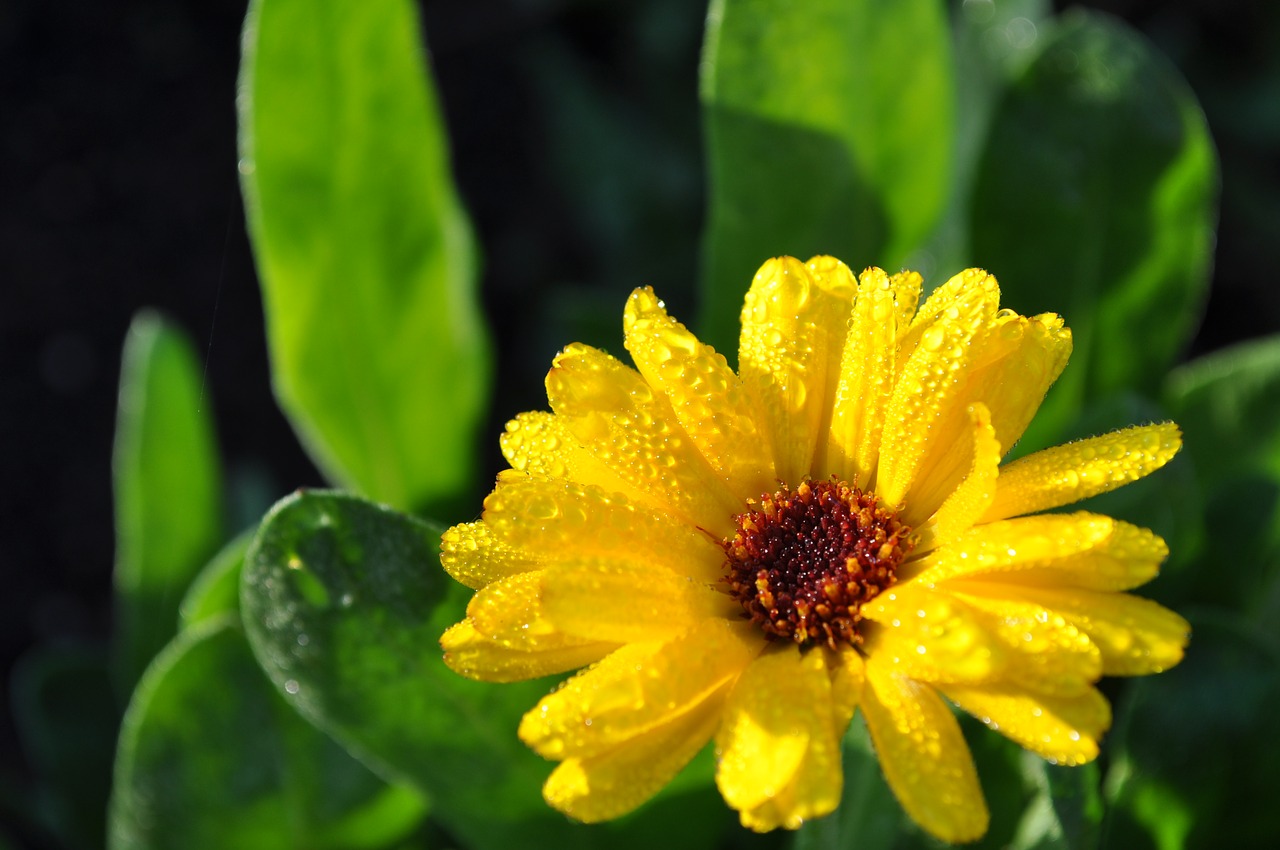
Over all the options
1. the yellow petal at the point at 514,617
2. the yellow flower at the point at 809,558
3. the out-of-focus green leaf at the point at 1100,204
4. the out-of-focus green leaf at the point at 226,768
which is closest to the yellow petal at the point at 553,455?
the yellow flower at the point at 809,558

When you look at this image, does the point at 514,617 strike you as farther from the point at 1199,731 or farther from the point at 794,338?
the point at 1199,731

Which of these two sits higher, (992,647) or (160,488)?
(992,647)

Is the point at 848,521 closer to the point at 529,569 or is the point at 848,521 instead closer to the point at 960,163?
the point at 529,569

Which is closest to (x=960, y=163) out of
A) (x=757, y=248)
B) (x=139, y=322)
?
(x=757, y=248)

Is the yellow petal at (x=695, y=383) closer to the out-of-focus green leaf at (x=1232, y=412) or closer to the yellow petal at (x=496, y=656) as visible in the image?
the yellow petal at (x=496, y=656)

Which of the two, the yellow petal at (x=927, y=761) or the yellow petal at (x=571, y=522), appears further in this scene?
the yellow petal at (x=571, y=522)

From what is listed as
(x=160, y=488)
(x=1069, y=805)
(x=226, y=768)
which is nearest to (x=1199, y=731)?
(x=1069, y=805)

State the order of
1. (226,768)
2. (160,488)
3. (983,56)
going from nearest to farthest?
(226,768)
(160,488)
(983,56)
